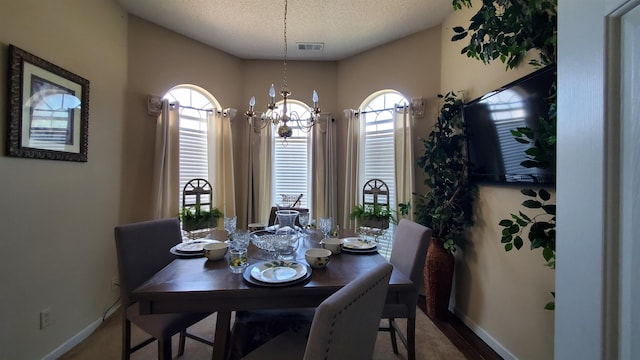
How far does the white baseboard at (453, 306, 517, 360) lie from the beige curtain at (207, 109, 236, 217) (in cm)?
273

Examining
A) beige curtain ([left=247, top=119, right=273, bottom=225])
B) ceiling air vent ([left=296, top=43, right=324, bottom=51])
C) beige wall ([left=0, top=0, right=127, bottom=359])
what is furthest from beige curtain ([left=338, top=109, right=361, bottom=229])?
beige wall ([left=0, top=0, right=127, bottom=359])

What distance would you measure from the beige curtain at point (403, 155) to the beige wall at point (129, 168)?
129 mm

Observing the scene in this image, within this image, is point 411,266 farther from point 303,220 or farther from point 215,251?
point 215,251

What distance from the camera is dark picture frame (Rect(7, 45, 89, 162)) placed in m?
1.70

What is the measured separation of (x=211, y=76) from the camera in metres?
3.46

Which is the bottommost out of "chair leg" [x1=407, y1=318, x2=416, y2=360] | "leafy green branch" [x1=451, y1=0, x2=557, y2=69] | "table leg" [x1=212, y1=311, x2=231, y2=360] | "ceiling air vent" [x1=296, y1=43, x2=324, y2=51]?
"chair leg" [x1=407, y1=318, x2=416, y2=360]

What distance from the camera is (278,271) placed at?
1.48 metres

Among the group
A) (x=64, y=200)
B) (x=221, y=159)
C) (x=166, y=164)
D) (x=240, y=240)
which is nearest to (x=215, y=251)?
(x=240, y=240)

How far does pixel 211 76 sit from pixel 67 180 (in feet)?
6.46

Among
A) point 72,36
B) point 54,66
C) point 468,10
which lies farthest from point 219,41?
point 468,10

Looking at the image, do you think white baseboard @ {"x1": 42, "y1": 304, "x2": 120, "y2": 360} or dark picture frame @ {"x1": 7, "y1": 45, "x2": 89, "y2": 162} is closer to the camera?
dark picture frame @ {"x1": 7, "y1": 45, "x2": 89, "y2": 162}

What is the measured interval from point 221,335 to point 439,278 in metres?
1.96

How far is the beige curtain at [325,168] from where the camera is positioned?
3631mm

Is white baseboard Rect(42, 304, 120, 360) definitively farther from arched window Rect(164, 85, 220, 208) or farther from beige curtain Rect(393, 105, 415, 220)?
beige curtain Rect(393, 105, 415, 220)
